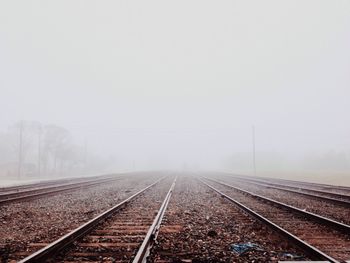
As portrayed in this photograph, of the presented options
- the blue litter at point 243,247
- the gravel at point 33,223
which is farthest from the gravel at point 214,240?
the gravel at point 33,223

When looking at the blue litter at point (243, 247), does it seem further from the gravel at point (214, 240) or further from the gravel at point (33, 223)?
the gravel at point (33, 223)

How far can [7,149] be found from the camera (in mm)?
66062

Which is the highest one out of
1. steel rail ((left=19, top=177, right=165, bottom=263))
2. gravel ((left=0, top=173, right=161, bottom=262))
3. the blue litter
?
steel rail ((left=19, top=177, right=165, bottom=263))

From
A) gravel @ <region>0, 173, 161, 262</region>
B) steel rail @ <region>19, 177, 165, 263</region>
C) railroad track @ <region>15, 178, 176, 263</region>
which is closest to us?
steel rail @ <region>19, 177, 165, 263</region>

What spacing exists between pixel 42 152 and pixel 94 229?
57242 millimetres

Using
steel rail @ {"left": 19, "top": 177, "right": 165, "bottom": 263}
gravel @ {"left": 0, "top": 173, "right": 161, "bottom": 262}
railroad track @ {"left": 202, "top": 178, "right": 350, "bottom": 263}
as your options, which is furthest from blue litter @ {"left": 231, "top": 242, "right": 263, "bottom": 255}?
gravel @ {"left": 0, "top": 173, "right": 161, "bottom": 262}

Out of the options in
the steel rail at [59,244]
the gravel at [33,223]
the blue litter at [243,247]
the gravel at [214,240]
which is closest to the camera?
the steel rail at [59,244]

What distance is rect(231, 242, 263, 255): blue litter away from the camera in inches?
240

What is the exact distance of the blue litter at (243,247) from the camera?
6095 mm

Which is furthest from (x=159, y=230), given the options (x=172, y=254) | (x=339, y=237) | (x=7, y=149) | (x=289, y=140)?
(x=289, y=140)

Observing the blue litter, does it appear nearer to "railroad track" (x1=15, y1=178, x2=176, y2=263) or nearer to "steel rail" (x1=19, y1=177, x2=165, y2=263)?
"railroad track" (x1=15, y1=178, x2=176, y2=263)

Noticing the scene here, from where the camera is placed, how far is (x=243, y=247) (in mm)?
6273

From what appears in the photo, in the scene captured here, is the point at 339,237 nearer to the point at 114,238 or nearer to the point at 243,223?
the point at 243,223

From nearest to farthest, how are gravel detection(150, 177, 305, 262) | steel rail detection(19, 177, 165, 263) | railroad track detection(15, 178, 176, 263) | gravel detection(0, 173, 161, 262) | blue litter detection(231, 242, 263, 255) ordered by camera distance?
steel rail detection(19, 177, 165, 263) < railroad track detection(15, 178, 176, 263) < gravel detection(150, 177, 305, 262) < blue litter detection(231, 242, 263, 255) < gravel detection(0, 173, 161, 262)
